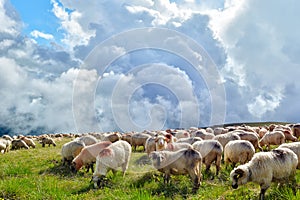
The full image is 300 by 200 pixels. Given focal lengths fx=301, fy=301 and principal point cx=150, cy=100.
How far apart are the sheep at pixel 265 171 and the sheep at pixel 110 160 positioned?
6.23 metres

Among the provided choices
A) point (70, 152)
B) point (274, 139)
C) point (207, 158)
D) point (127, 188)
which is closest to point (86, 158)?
point (70, 152)

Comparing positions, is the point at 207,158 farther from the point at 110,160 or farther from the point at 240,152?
the point at 110,160

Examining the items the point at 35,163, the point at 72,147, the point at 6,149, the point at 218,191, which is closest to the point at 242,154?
the point at 218,191

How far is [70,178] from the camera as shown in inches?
603

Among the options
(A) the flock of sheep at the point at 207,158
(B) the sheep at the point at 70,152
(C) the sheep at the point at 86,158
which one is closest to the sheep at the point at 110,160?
(A) the flock of sheep at the point at 207,158

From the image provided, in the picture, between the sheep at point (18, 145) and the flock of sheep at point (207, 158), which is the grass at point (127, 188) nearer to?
the flock of sheep at point (207, 158)

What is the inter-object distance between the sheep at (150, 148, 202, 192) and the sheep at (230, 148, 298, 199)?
236cm

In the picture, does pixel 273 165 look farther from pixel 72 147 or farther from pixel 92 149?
pixel 72 147

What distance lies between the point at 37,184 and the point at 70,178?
9.26ft

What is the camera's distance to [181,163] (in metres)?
12.7

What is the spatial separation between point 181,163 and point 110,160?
150 inches

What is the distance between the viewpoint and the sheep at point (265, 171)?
32.8 feet

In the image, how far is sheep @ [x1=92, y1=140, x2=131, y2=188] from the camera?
1377 centimetres

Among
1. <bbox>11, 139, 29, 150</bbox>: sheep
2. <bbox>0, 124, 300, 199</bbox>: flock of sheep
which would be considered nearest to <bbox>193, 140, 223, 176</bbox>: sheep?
<bbox>0, 124, 300, 199</bbox>: flock of sheep
